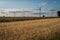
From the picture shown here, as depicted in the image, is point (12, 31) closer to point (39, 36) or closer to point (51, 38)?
point (39, 36)

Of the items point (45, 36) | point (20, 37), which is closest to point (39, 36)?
point (45, 36)

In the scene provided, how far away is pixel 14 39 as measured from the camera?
22797 mm

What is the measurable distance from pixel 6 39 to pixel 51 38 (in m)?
5.80

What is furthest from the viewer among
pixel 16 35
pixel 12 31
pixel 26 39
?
pixel 12 31

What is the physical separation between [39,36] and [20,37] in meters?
2.51

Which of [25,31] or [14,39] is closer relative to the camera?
[14,39]

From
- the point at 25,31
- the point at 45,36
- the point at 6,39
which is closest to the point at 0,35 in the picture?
the point at 6,39

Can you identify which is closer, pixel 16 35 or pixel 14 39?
pixel 14 39

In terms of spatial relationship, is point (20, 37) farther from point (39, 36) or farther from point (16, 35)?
point (39, 36)

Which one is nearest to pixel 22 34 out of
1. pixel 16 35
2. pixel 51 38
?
pixel 16 35

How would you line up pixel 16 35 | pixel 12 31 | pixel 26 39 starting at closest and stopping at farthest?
pixel 26 39 → pixel 16 35 → pixel 12 31

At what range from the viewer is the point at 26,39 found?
22641mm

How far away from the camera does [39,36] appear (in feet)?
77.2

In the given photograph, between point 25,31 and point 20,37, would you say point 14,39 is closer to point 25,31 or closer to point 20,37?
point 20,37
